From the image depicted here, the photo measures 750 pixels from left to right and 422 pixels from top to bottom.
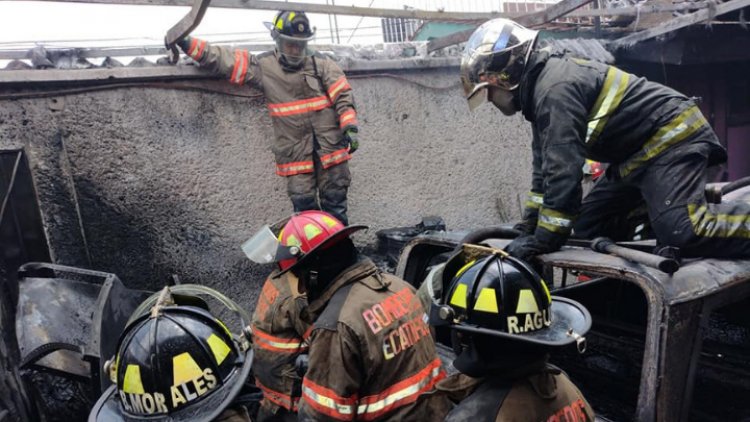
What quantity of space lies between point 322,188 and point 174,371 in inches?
134

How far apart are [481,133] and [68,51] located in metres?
4.55

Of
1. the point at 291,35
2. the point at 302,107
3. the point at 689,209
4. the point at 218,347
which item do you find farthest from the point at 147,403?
the point at 291,35

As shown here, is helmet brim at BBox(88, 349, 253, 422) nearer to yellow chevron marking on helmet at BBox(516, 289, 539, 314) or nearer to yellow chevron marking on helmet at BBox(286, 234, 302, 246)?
yellow chevron marking on helmet at BBox(286, 234, 302, 246)

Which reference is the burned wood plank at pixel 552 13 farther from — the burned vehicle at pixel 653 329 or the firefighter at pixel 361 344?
the firefighter at pixel 361 344

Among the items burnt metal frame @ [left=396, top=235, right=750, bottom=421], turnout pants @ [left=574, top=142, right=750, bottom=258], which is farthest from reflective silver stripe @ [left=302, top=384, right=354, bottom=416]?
turnout pants @ [left=574, top=142, right=750, bottom=258]

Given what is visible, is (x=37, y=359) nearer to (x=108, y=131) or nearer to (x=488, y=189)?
(x=108, y=131)

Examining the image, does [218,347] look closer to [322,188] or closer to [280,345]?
[280,345]

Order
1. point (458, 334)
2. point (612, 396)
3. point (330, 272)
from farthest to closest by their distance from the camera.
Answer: point (612, 396), point (330, 272), point (458, 334)

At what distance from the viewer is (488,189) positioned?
6746 millimetres

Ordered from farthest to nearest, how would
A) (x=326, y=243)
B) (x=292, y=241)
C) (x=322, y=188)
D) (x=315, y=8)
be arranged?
1. (x=322, y=188)
2. (x=315, y=8)
3. (x=292, y=241)
4. (x=326, y=243)

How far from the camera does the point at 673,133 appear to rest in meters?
2.90

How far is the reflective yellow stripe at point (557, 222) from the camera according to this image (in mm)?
2732

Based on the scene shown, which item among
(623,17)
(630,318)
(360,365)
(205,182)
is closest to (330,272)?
(360,365)

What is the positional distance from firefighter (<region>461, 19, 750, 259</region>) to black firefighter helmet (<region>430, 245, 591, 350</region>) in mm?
1037
